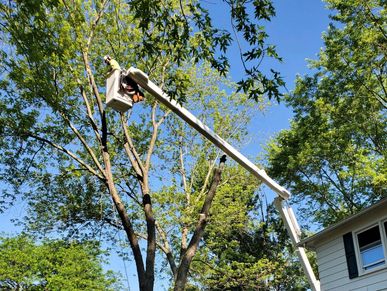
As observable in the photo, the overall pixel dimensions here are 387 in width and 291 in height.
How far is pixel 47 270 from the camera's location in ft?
100

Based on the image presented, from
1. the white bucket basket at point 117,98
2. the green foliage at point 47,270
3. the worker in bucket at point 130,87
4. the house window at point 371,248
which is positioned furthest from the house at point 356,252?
the green foliage at point 47,270

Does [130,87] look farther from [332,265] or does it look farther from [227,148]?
[332,265]

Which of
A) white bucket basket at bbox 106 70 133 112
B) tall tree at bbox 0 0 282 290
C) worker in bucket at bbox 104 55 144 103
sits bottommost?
white bucket basket at bbox 106 70 133 112

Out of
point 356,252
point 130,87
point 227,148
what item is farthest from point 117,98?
point 356,252

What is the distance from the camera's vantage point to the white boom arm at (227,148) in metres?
7.65

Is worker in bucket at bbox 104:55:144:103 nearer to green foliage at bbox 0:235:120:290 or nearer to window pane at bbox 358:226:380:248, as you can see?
window pane at bbox 358:226:380:248

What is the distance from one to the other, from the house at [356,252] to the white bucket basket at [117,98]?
5858mm

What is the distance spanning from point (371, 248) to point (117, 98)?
7172 mm

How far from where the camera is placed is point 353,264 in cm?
1066

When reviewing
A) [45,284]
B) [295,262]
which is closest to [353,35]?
[295,262]

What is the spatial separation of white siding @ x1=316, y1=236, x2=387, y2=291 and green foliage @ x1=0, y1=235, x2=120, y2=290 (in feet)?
67.6

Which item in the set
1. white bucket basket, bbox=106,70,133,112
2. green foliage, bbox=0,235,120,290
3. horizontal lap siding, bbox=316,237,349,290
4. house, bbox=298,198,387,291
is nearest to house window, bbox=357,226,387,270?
house, bbox=298,198,387,291

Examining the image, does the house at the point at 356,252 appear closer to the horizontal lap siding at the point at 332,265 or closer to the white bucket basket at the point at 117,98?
the horizontal lap siding at the point at 332,265

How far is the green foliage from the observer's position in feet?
97.3
